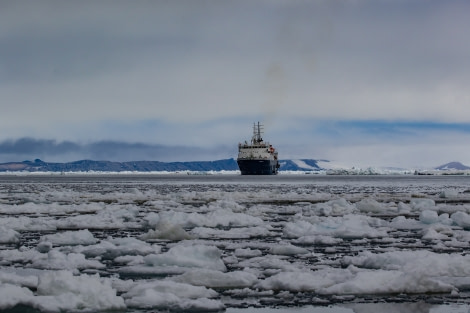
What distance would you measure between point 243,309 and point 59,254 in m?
3.86

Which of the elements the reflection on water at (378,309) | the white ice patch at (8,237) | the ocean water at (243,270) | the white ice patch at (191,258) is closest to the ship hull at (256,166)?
the ocean water at (243,270)

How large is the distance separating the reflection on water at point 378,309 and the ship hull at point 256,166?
9079 centimetres

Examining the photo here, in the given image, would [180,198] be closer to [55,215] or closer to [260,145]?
[55,215]

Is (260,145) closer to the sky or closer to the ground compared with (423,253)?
closer to the sky

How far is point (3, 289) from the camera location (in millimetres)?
6812

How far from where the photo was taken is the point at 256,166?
9975cm

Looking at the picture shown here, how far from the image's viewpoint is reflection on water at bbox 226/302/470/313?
642 cm

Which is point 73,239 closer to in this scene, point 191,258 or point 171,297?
point 191,258

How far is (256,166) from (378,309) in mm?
93298

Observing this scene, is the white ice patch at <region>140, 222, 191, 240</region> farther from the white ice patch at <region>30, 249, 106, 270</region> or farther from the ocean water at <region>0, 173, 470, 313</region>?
the white ice patch at <region>30, 249, 106, 270</region>

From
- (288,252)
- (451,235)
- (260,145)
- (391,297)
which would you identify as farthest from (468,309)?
(260,145)

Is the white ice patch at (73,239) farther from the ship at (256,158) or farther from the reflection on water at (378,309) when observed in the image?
the ship at (256,158)

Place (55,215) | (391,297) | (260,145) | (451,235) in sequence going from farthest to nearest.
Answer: (260,145)
(55,215)
(451,235)
(391,297)

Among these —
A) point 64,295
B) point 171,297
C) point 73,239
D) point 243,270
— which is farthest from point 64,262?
point 171,297
